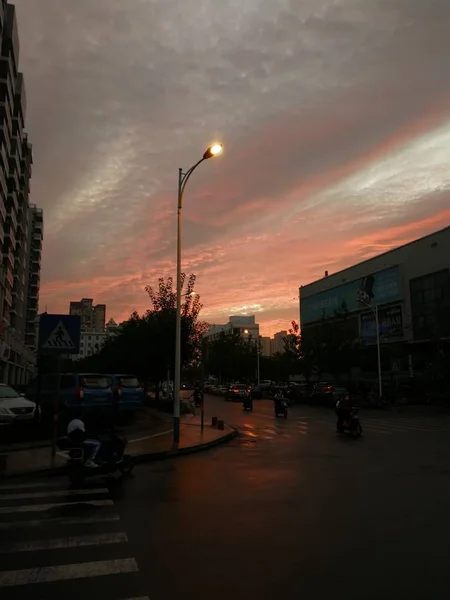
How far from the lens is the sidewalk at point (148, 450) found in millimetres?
10852

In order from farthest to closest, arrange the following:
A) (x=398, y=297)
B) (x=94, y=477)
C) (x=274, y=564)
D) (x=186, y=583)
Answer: (x=398, y=297) → (x=94, y=477) → (x=274, y=564) → (x=186, y=583)

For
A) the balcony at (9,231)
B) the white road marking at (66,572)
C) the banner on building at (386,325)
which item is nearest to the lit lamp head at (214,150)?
the white road marking at (66,572)

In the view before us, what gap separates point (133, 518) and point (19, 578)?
2.29 m

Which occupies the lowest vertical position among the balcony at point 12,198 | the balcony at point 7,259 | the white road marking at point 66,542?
the white road marking at point 66,542

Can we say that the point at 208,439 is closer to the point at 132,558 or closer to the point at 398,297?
the point at 132,558

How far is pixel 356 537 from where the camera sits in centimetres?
603

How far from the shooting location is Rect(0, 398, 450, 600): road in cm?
Answer: 464

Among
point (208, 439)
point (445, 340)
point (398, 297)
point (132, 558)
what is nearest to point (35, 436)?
point (208, 439)

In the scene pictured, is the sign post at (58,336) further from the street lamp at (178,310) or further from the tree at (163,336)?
the tree at (163,336)

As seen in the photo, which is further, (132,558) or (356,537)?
(356,537)

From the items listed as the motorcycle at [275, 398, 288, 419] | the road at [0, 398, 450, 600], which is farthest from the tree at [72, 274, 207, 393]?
the road at [0, 398, 450, 600]

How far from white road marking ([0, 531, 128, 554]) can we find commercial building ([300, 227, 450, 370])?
40272 millimetres

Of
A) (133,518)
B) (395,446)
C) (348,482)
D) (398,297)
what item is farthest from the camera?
(398,297)

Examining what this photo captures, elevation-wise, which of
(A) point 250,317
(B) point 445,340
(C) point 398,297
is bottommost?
(B) point 445,340
